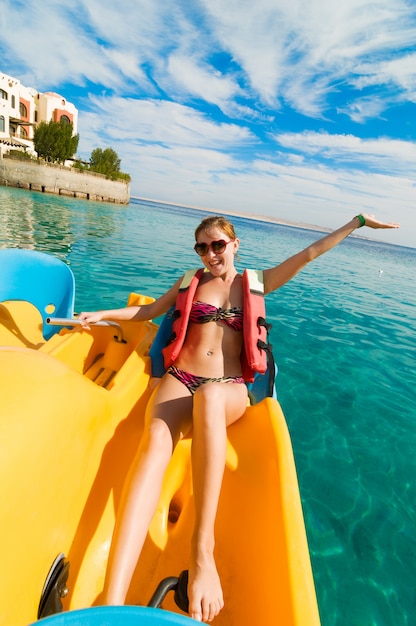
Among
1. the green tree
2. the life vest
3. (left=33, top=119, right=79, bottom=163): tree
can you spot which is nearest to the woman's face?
the life vest

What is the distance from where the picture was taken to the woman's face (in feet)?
6.92

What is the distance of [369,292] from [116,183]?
104 feet

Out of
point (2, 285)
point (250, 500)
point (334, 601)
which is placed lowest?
point (334, 601)

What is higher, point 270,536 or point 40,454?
point 40,454

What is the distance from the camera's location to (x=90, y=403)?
57.7 inches

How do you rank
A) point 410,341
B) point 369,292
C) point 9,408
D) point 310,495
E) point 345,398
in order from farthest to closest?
point 369,292
point 410,341
point 345,398
point 310,495
point 9,408

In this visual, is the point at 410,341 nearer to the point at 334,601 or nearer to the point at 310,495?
the point at 310,495

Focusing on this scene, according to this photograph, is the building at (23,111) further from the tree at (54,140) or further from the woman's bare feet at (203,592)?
the woman's bare feet at (203,592)

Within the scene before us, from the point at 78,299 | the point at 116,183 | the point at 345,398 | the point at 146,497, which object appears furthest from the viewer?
the point at 116,183

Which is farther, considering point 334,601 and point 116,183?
point 116,183

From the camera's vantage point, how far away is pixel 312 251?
220cm

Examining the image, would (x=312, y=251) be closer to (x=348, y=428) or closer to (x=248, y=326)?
(x=248, y=326)

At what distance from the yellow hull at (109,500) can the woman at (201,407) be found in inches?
7.8

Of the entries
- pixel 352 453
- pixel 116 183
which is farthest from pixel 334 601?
pixel 116 183
